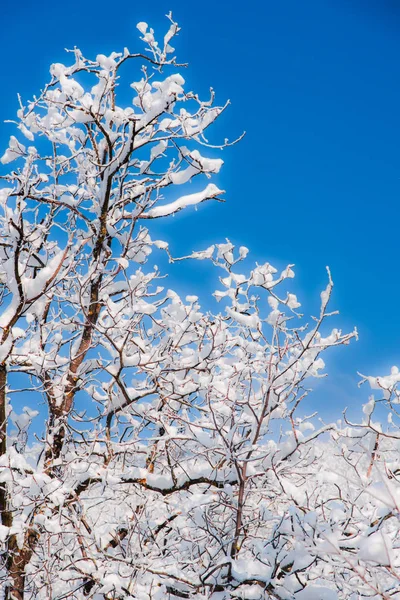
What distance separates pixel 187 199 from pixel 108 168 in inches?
32.2

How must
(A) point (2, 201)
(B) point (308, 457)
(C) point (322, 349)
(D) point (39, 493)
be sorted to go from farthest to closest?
(C) point (322, 349) → (B) point (308, 457) → (A) point (2, 201) → (D) point (39, 493)

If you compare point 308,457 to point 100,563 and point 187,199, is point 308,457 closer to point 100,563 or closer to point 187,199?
point 100,563

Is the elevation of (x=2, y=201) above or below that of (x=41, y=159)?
below

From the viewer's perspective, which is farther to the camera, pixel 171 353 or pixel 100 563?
pixel 171 353

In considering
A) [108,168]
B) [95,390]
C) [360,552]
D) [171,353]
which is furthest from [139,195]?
[360,552]

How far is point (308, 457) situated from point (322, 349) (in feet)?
3.67

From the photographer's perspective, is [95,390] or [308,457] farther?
[95,390]

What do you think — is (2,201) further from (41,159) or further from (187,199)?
(187,199)

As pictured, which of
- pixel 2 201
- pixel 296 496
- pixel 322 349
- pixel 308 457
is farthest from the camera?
pixel 322 349

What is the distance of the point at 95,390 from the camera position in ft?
16.8

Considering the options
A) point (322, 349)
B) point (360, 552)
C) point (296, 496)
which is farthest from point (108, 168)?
point (360, 552)

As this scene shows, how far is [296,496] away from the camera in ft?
10.6

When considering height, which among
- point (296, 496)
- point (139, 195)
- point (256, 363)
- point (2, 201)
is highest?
point (139, 195)

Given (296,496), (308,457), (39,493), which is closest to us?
(296,496)
